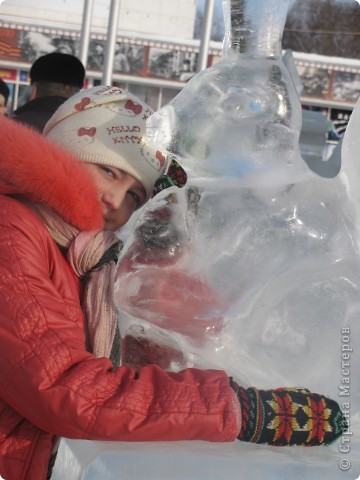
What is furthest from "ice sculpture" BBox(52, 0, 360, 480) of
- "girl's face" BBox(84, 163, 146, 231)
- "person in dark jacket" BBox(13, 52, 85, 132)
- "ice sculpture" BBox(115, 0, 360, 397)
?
"person in dark jacket" BBox(13, 52, 85, 132)

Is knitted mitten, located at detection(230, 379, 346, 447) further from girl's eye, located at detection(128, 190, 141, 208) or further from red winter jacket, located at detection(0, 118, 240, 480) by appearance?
girl's eye, located at detection(128, 190, 141, 208)

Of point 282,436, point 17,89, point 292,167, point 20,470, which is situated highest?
point 292,167

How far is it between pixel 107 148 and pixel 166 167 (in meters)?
0.16

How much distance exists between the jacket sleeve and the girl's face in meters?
0.30

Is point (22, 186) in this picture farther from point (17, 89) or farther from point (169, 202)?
point (17, 89)

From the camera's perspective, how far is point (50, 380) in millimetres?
1231

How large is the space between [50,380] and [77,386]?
0.05 m

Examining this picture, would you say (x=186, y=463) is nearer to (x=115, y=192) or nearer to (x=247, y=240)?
(x=247, y=240)

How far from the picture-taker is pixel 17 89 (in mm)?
12695

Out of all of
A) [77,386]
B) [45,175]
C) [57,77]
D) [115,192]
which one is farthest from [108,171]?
[57,77]

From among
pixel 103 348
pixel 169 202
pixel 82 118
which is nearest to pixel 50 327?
pixel 103 348

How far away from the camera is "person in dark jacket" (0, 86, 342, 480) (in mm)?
1245

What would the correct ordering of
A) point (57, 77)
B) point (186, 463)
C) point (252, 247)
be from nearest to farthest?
point (186, 463) → point (252, 247) → point (57, 77)

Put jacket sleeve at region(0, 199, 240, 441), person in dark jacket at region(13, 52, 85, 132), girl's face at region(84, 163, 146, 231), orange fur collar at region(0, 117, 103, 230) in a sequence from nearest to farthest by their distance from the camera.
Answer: jacket sleeve at region(0, 199, 240, 441) < orange fur collar at region(0, 117, 103, 230) < girl's face at region(84, 163, 146, 231) < person in dark jacket at region(13, 52, 85, 132)
